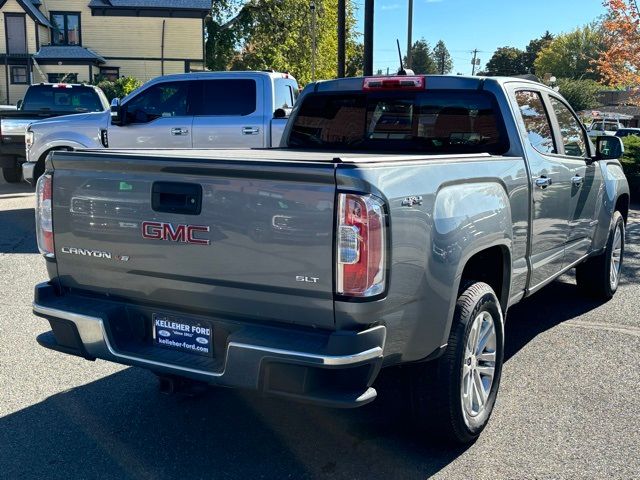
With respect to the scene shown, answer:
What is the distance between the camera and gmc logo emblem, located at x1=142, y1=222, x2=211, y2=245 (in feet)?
10.3

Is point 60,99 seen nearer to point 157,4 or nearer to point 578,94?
point 157,4

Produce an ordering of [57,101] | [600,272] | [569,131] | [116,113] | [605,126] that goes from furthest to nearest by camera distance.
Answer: [605,126], [57,101], [116,113], [600,272], [569,131]

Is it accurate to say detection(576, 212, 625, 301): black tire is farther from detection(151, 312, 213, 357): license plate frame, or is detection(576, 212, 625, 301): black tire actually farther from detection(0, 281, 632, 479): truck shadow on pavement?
detection(151, 312, 213, 357): license plate frame

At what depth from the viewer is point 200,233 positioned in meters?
3.12

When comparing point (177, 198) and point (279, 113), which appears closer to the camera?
point (177, 198)

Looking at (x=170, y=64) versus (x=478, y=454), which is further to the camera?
(x=170, y=64)

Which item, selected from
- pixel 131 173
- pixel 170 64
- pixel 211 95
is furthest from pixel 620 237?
pixel 170 64

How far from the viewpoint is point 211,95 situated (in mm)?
11055

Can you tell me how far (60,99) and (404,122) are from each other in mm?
12193

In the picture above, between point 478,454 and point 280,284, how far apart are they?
1.52m

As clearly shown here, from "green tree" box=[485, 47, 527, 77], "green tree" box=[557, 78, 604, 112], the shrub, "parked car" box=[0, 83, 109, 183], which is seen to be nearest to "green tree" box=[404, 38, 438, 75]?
"green tree" box=[485, 47, 527, 77]

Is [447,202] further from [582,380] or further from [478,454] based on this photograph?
[582,380]

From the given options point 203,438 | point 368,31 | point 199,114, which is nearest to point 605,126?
point 368,31

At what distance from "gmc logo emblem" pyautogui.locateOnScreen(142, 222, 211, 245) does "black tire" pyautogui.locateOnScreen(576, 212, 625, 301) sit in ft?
14.7
